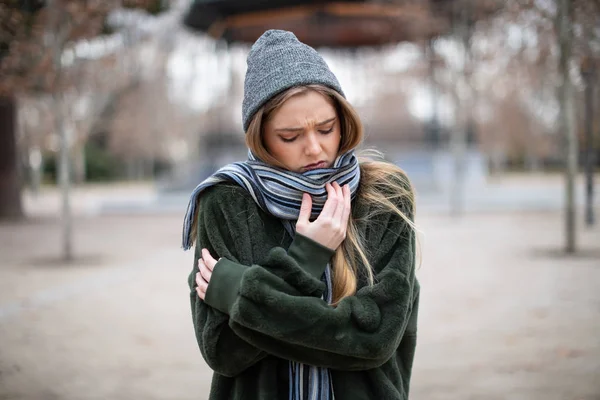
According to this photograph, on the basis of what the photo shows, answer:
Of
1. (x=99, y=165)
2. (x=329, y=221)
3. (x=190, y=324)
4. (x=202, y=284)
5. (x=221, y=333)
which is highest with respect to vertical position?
(x=329, y=221)

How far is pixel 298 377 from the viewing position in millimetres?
1523

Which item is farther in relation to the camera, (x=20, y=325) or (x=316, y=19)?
(x=316, y=19)

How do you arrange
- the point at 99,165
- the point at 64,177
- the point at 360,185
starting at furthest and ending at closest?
the point at 99,165
the point at 64,177
the point at 360,185

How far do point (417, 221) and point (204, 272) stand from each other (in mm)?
13164

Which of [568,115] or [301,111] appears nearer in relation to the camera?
[301,111]

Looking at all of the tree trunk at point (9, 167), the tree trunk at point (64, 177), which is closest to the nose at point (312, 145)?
the tree trunk at point (64, 177)

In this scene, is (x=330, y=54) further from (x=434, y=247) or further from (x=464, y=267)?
(x=464, y=267)

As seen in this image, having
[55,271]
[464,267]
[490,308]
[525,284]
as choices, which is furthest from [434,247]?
[55,271]

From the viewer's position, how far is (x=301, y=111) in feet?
5.11

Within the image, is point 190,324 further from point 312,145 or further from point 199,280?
point 312,145

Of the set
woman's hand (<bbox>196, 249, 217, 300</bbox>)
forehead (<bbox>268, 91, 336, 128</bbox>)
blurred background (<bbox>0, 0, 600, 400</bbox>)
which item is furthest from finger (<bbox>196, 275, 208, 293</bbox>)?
blurred background (<bbox>0, 0, 600, 400</bbox>)

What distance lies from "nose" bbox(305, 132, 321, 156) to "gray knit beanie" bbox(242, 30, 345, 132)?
0.14m

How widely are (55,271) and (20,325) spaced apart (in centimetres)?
318

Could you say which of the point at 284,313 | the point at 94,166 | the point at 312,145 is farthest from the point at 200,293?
the point at 94,166
